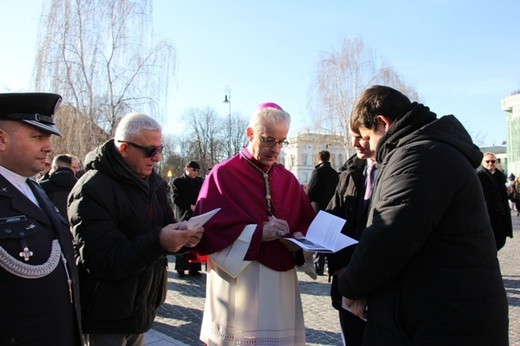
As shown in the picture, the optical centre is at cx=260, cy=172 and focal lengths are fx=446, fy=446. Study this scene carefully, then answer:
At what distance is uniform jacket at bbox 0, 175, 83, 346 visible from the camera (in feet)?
5.83

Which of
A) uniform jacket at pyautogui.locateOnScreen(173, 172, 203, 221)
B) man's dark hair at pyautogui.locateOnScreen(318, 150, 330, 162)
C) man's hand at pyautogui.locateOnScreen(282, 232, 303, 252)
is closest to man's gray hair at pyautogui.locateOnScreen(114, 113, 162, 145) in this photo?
man's hand at pyautogui.locateOnScreen(282, 232, 303, 252)

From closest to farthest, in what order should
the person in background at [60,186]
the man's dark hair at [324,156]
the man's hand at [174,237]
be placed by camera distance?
the man's hand at [174,237]
the person in background at [60,186]
the man's dark hair at [324,156]

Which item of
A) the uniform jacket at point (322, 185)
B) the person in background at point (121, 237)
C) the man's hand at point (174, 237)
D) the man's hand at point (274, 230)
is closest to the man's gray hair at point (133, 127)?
the person in background at point (121, 237)

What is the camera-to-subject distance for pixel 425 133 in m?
2.01

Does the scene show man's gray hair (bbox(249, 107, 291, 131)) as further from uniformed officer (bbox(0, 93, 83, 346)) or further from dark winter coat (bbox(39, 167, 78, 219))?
dark winter coat (bbox(39, 167, 78, 219))

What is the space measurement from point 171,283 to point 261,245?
5.50 metres

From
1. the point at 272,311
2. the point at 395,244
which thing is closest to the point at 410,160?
the point at 395,244

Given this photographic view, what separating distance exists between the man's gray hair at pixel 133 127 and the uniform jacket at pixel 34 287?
0.71 meters

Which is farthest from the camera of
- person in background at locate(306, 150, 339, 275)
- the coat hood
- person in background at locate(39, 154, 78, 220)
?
person in background at locate(306, 150, 339, 275)

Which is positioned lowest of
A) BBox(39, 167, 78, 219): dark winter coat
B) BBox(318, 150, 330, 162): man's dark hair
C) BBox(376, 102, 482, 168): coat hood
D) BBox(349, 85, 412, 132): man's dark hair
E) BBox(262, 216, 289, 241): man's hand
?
BBox(262, 216, 289, 241): man's hand

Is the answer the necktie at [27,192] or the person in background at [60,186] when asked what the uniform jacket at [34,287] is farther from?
the person in background at [60,186]

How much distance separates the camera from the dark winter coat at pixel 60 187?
5.62m

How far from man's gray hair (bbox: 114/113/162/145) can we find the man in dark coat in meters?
4.88

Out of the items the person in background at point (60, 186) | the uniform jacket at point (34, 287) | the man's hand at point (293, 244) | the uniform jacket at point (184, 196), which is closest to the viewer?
the uniform jacket at point (34, 287)
